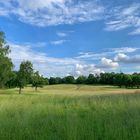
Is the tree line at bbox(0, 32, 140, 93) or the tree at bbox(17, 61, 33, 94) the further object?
the tree at bbox(17, 61, 33, 94)

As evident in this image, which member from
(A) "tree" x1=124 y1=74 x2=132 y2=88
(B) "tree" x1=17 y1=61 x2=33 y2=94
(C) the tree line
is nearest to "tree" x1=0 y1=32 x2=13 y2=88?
(C) the tree line

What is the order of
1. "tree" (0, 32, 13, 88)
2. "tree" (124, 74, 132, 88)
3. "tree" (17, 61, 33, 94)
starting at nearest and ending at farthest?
1. "tree" (0, 32, 13, 88)
2. "tree" (17, 61, 33, 94)
3. "tree" (124, 74, 132, 88)

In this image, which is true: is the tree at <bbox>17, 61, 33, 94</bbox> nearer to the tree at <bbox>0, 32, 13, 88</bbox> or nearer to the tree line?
the tree line

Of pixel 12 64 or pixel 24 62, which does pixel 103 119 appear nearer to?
pixel 12 64

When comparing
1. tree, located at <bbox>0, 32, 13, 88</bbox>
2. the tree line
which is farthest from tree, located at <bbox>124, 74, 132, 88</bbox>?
tree, located at <bbox>0, 32, 13, 88</bbox>

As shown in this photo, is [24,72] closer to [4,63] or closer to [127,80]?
[4,63]

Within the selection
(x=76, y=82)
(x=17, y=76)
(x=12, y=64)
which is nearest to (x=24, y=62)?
(x=17, y=76)

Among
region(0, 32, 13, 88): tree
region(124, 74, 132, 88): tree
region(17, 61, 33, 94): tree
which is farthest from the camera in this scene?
region(124, 74, 132, 88): tree

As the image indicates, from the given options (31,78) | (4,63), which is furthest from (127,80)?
(4,63)

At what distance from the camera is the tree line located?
5694 centimetres

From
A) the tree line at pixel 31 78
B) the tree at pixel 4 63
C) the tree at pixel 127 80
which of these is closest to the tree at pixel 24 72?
the tree line at pixel 31 78

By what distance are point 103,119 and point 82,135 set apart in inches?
93.3

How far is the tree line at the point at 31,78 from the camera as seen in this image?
56.9 meters

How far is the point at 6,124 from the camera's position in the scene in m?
8.94
